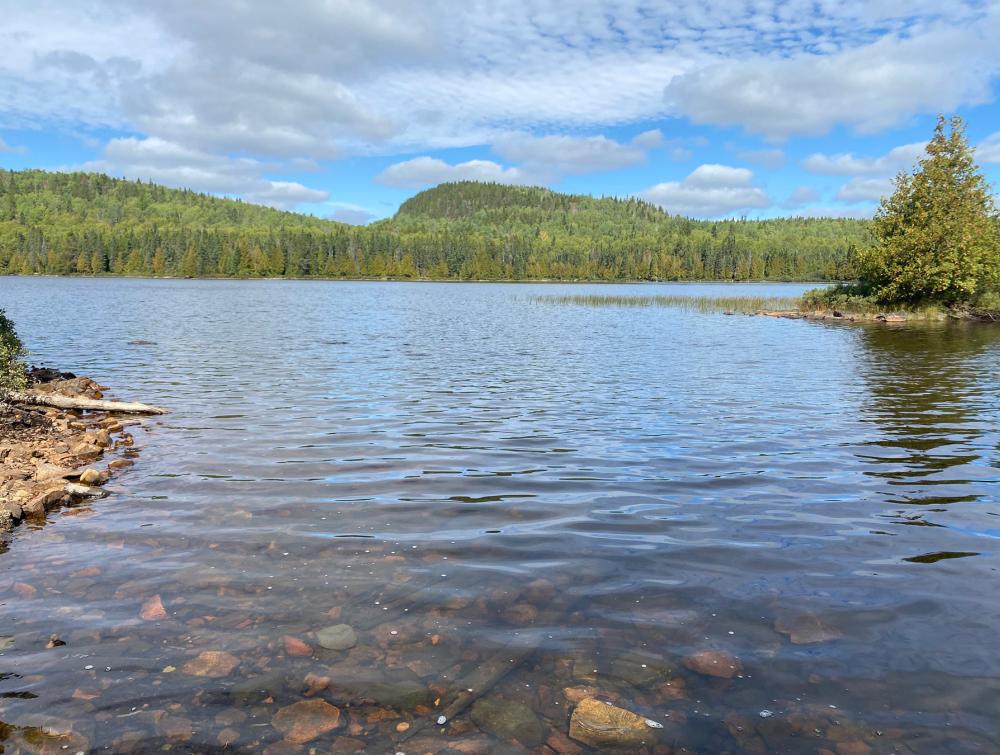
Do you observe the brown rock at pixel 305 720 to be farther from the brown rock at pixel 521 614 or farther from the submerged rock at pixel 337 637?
the brown rock at pixel 521 614

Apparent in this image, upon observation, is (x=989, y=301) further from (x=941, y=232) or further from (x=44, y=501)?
(x=44, y=501)

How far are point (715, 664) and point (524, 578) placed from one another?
2470mm

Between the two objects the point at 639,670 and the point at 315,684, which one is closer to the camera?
the point at 315,684

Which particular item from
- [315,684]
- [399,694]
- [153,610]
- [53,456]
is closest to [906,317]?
[53,456]

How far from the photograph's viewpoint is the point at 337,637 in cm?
659

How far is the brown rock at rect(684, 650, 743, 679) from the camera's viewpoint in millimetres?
5953

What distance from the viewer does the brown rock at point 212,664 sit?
5941 millimetres

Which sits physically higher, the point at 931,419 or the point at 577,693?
the point at 931,419

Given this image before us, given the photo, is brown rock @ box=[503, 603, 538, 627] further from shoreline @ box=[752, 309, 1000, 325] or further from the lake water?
shoreline @ box=[752, 309, 1000, 325]

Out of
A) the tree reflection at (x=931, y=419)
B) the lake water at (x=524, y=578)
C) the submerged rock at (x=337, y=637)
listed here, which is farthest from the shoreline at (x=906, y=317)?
the submerged rock at (x=337, y=637)

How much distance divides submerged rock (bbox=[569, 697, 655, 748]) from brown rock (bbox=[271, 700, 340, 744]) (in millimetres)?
1924

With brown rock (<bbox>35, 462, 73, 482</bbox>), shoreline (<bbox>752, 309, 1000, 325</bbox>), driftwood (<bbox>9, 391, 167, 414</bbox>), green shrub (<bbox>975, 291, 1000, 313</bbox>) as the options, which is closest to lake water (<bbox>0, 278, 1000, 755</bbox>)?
driftwood (<bbox>9, 391, 167, 414</bbox>)

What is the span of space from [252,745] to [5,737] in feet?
6.06

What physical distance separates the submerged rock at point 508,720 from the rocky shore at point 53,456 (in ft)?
26.2
